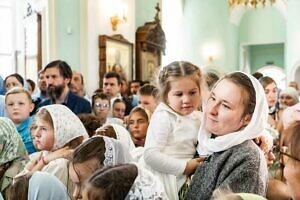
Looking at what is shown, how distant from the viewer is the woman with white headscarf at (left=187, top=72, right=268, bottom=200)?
1.90 meters

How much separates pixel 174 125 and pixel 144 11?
9123mm

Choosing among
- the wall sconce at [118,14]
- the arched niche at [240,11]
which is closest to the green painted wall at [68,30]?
the wall sconce at [118,14]

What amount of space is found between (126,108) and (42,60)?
2.89 m

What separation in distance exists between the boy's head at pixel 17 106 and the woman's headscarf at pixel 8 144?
2.43 feet

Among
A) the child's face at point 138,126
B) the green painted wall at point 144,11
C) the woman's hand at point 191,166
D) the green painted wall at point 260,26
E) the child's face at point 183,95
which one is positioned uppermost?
the green painted wall at point 260,26

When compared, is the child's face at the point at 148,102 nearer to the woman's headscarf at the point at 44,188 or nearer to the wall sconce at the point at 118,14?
the woman's headscarf at the point at 44,188

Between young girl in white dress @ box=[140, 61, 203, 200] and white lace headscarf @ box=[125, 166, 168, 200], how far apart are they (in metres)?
0.61

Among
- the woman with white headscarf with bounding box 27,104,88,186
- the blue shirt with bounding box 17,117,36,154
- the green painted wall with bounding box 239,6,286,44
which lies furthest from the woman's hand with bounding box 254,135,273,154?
the green painted wall with bounding box 239,6,286,44

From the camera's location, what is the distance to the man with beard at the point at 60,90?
14.1ft

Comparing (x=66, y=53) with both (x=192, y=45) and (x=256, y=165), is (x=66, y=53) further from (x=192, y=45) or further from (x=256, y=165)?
(x=192, y=45)

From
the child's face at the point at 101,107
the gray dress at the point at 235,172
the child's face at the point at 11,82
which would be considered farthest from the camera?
the child's face at the point at 11,82

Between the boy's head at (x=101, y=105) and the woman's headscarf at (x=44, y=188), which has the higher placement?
the boy's head at (x=101, y=105)

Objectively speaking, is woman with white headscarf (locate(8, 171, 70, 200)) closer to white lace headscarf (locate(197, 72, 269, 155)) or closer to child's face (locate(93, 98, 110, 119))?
white lace headscarf (locate(197, 72, 269, 155))

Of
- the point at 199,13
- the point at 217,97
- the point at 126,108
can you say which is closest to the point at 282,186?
the point at 217,97
